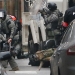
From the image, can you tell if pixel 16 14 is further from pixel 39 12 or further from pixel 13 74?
pixel 13 74

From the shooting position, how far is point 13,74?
41.5 feet

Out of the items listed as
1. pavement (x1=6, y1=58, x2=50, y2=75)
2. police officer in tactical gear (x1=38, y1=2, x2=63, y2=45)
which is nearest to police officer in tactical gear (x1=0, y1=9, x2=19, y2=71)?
pavement (x1=6, y1=58, x2=50, y2=75)

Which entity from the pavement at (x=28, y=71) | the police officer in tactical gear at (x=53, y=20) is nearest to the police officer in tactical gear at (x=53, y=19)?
the police officer in tactical gear at (x=53, y=20)

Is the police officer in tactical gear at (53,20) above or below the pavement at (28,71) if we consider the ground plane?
above

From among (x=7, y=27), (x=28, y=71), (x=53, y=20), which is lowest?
(x=28, y=71)

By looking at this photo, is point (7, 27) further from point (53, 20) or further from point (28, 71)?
point (28, 71)

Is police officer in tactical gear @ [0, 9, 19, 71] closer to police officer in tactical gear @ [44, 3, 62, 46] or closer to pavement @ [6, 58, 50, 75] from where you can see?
pavement @ [6, 58, 50, 75]

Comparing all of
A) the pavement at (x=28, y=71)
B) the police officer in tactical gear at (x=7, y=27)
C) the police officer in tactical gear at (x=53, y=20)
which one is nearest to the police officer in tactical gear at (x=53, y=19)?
the police officer in tactical gear at (x=53, y=20)

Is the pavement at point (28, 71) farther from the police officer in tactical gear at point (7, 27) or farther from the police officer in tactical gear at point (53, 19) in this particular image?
the police officer in tactical gear at point (53, 19)

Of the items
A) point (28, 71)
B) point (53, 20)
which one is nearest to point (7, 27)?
point (53, 20)

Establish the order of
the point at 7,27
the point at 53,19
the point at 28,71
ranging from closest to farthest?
the point at 28,71 < the point at 53,19 < the point at 7,27

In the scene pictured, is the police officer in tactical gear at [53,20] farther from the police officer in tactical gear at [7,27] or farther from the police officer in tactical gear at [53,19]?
the police officer in tactical gear at [7,27]

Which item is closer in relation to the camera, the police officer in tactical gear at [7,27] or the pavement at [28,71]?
the pavement at [28,71]

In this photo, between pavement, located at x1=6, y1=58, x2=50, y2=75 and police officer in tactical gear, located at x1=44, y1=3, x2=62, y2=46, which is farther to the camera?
police officer in tactical gear, located at x1=44, y1=3, x2=62, y2=46
